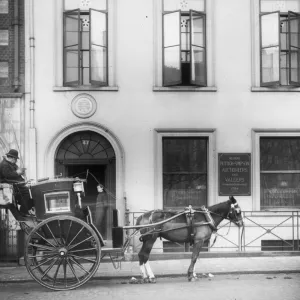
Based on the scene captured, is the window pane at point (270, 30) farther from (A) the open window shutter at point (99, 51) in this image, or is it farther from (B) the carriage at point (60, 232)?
(B) the carriage at point (60, 232)

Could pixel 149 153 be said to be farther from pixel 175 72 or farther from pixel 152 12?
pixel 152 12

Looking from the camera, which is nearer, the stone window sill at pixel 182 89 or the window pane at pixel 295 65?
the stone window sill at pixel 182 89

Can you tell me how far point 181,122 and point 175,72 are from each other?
4.64 feet

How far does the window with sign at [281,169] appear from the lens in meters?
14.7

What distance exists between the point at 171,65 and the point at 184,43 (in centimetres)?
76

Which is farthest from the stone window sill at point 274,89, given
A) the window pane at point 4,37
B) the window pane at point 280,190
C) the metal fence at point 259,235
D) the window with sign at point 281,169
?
the window pane at point 4,37

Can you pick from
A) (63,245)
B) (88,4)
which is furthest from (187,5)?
(63,245)

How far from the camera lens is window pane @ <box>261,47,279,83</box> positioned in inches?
570

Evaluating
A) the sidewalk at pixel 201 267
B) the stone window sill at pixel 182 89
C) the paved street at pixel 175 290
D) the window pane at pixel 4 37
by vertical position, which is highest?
the window pane at pixel 4 37

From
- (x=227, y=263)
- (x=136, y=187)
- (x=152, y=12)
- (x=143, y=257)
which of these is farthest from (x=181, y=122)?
(x=143, y=257)

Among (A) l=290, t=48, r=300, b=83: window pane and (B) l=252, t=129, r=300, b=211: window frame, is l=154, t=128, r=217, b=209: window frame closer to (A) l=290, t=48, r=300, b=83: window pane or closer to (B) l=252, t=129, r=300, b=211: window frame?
(B) l=252, t=129, r=300, b=211: window frame

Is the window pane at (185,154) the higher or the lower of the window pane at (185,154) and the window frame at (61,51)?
the lower

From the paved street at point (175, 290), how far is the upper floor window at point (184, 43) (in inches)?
236

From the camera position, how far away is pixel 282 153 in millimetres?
14711
